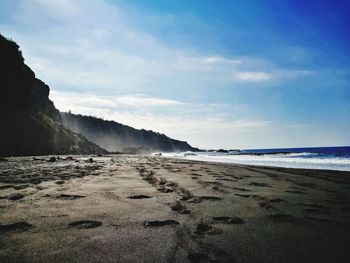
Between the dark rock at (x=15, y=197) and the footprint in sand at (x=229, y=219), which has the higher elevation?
the footprint in sand at (x=229, y=219)

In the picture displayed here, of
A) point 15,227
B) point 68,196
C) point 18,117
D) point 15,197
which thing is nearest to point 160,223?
point 15,227

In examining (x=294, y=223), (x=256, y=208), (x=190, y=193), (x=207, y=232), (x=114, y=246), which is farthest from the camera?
(x=190, y=193)

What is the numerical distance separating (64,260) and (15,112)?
31650 mm

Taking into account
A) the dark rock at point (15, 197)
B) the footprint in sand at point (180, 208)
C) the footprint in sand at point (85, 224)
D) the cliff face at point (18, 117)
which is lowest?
the dark rock at point (15, 197)

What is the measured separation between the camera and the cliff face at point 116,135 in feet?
339

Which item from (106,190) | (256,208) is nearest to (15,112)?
(106,190)

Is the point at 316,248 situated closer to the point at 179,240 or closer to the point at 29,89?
the point at 179,240

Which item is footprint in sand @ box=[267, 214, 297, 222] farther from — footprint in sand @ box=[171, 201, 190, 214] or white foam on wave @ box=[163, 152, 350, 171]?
white foam on wave @ box=[163, 152, 350, 171]

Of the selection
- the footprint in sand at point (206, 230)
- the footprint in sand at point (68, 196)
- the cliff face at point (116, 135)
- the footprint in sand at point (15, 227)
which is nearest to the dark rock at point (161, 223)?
the footprint in sand at point (206, 230)

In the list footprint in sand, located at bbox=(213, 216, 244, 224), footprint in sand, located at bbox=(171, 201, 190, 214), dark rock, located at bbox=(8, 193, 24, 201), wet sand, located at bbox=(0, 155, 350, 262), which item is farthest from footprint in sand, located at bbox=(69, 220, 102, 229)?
dark rock, located at bbox=(8, 193, 24, 201)

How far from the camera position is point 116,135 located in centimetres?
12812

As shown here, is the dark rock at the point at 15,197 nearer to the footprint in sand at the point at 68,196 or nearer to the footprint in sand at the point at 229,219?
the footprint in sand at the point at 68,196

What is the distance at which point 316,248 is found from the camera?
2328 millimetres

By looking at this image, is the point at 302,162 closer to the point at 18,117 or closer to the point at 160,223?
the point at 160,223
